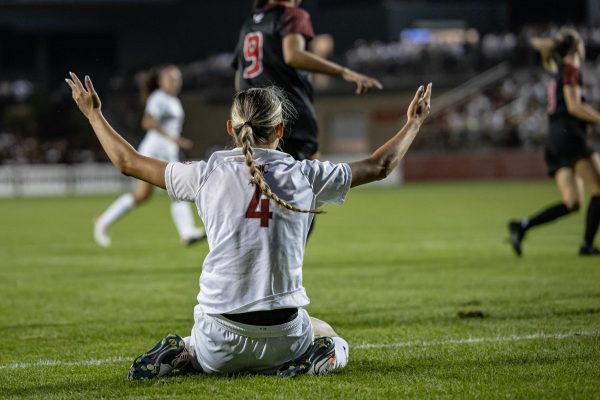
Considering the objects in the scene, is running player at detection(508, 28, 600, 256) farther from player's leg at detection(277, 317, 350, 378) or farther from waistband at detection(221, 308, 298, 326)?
waistband at detection(221, 308, 298, 326)

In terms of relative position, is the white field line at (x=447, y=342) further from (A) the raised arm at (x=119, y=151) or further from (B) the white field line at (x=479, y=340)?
(A) the raised arm at (x=119, y=151)

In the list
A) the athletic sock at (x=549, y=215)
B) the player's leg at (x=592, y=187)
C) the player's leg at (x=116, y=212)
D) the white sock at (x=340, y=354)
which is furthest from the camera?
the player's leg at (x=116, y=212)

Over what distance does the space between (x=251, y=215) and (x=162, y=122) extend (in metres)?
9.62

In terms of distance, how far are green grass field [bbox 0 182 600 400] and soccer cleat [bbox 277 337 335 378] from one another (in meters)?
0.06

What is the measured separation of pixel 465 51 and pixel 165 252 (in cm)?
3119

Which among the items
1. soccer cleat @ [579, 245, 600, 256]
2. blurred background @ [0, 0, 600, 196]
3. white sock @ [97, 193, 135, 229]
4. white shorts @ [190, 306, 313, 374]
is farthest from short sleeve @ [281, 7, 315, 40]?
blurred background @ [0, 0, 600, 196]

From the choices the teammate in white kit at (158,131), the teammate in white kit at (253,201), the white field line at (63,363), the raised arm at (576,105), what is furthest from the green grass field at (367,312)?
the raised arm at (576,105)

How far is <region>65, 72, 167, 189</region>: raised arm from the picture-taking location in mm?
4617

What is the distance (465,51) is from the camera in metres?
42.0

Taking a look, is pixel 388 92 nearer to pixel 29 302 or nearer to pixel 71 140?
pixel 71 140

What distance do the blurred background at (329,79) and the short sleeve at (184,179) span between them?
97.2 ft

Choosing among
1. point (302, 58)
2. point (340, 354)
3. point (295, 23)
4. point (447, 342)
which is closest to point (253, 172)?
point (340, 354)

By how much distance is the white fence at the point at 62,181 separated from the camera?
116 ft

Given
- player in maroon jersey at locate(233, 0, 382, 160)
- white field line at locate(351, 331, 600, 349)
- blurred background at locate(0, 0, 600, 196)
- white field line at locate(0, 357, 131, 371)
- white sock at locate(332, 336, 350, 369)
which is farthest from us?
blurred background at locate(0, 0, 600, 196)
